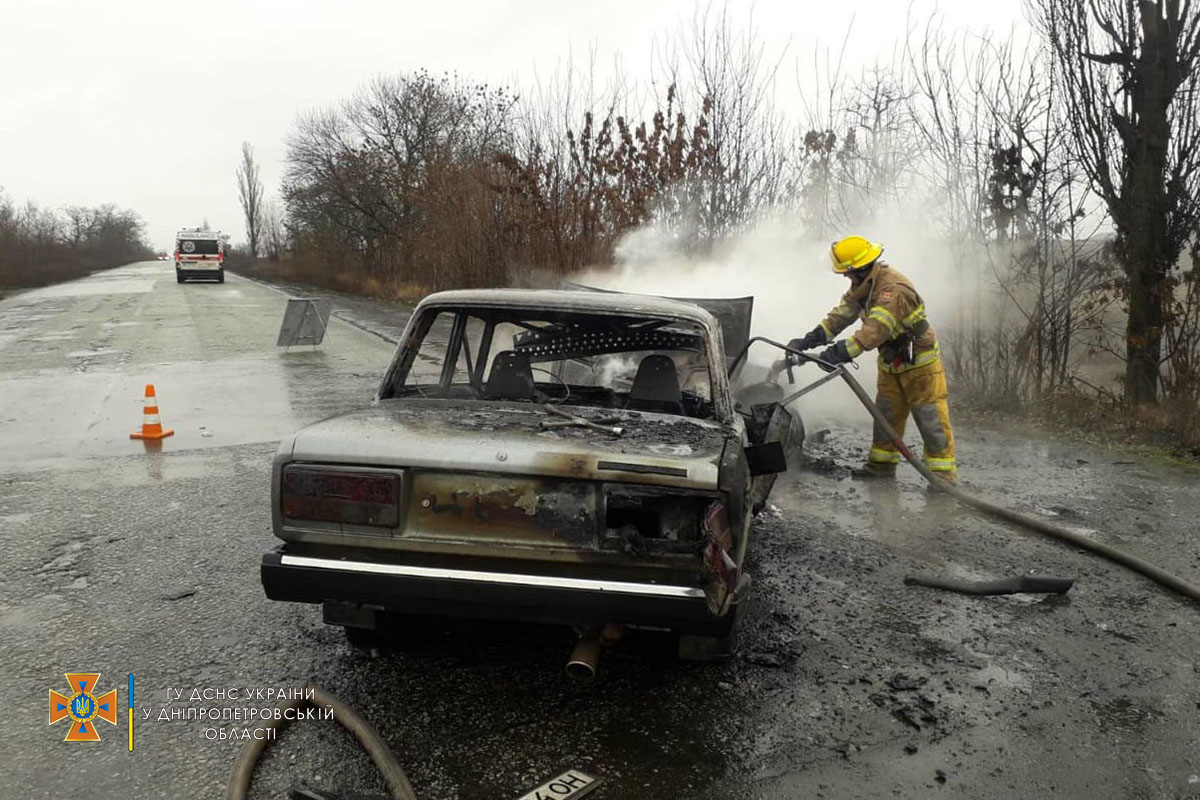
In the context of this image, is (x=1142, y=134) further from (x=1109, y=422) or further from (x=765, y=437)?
(x=765, y=437)

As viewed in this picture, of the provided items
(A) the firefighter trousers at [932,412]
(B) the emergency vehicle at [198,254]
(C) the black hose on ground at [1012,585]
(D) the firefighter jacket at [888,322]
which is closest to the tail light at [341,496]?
(C) the black hose on ground at [1012,585]

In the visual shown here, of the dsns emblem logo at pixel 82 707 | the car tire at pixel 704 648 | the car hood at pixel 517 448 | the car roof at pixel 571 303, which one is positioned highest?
the car roof at pixel 571 303

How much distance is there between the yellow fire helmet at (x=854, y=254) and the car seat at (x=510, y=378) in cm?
314

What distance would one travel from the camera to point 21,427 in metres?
7.64

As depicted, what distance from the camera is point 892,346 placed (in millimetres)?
6094

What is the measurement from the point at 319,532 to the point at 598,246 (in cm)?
1266

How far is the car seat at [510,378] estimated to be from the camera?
380 cm

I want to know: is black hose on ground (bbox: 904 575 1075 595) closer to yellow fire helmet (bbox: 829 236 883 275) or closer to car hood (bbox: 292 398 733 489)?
car hood (bbox: 292 398 733 489)

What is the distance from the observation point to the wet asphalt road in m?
2.57

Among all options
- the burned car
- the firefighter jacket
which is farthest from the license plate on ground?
the firefighter jacket

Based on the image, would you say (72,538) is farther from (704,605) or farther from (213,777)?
(704,605)

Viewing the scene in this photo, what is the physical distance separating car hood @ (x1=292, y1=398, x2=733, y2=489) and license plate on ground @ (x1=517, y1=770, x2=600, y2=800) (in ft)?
2.96

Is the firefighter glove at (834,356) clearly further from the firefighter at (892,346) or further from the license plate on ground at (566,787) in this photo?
the license plate on ground at (566,787)

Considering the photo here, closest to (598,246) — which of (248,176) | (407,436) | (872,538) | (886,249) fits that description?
(886,249)
